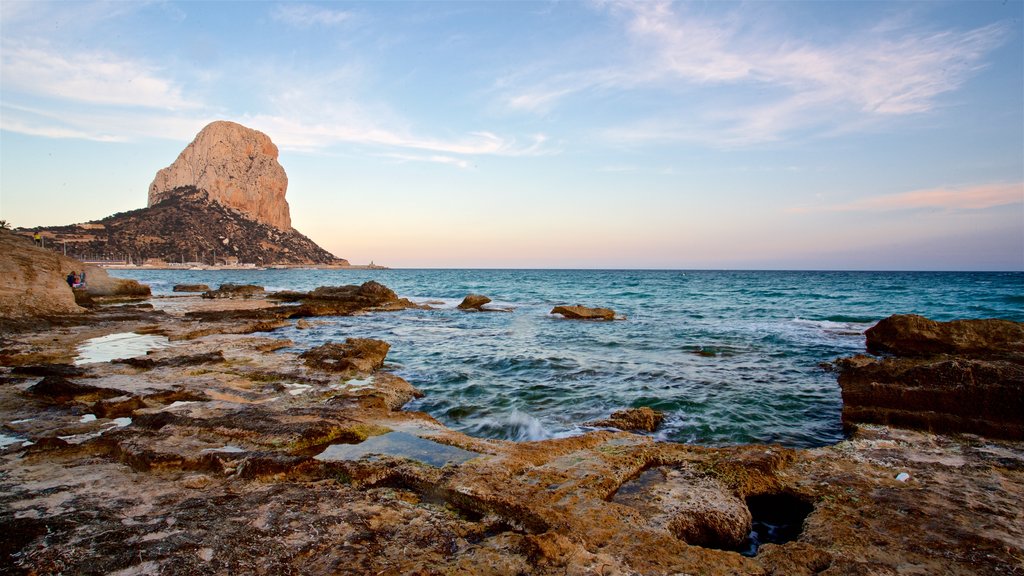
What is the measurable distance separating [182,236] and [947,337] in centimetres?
13124

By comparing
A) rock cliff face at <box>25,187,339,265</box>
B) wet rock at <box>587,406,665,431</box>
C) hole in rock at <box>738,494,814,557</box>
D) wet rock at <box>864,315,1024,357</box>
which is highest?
rock cliff face at <box>25,187,339,265</box>

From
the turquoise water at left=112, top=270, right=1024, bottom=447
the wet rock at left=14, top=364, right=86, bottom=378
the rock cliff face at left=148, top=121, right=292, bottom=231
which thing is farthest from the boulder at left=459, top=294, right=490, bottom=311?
the rock cliff face at left=148, top=121, right=292, bottom=231

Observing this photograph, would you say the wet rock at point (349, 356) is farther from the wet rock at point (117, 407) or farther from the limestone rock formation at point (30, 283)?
the limestone rock formation at point (30, 283)

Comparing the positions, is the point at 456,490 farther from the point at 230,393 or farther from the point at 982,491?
the point at 230,393

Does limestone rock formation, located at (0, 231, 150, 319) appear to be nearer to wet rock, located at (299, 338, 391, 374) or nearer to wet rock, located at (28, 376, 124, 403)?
wet rock, located at (28, 376, 124, 403)

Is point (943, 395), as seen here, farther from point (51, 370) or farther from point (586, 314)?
point (586, 314)

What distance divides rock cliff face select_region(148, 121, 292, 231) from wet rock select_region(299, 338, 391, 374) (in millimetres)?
143146

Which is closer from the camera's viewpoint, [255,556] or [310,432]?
[255,556]

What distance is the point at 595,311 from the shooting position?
78.3 feet

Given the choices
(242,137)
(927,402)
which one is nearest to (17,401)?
(927,402)

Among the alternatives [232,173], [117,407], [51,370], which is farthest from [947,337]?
[232,173]

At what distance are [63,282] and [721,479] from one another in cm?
2159

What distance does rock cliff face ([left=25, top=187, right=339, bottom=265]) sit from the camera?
99.1 metres

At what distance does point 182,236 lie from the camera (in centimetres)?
10988
